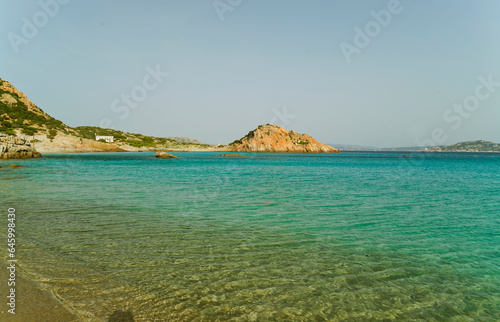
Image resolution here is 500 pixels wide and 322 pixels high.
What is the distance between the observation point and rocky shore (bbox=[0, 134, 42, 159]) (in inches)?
2798

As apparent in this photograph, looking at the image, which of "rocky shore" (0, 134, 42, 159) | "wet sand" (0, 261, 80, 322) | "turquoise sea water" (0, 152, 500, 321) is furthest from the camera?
"rocky shore" (0, 134, 42, 159)

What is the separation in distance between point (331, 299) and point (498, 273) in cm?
610

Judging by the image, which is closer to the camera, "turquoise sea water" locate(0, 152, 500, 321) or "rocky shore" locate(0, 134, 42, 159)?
"turquoise sea water" locate(0, 152, 500, 321)

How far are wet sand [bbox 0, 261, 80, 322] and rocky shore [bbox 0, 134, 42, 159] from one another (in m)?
86.7

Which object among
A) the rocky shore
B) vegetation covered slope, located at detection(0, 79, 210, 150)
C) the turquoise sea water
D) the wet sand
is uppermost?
vegetation covered slope, located at detection(0, 79, 210, 150)

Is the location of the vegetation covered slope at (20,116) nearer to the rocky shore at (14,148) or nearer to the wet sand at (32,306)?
the rocky shore at (14,148)

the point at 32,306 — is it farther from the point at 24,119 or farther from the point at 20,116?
the point at 20,116

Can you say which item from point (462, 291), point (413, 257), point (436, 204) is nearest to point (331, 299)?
point (462, 291)

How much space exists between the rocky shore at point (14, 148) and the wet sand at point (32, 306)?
8666cm

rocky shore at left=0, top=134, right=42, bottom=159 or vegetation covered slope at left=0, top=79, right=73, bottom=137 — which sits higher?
vegetation covered slope at left=0, top=79, right=73, bottom=137

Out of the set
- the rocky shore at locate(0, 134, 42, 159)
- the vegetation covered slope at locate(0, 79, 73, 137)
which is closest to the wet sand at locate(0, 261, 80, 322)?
the rocky shore at locate(0, 134, 42, 159)

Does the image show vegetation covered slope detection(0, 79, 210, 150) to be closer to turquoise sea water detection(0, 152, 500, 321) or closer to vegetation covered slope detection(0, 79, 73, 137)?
vegetation covered slope detection(0, 79, 73, 137)

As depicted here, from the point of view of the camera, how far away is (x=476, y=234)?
12.4 meters

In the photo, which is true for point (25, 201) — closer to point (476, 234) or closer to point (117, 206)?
point (117, 206)
